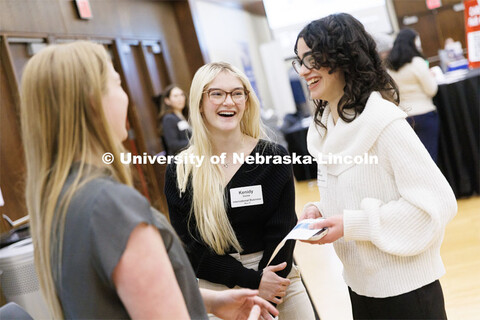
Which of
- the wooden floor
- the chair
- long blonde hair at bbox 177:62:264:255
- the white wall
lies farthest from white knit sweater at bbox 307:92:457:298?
the white wall

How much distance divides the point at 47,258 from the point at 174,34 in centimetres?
735

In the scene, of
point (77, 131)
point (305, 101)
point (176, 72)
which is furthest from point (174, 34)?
point (77, 131)

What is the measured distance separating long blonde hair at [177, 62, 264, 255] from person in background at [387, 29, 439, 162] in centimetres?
289

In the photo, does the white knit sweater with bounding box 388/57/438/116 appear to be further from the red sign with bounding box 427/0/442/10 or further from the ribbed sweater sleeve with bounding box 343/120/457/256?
the red sign with bounding box 427/0/442/10

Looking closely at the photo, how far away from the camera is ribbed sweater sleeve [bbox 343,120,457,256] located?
135 cm

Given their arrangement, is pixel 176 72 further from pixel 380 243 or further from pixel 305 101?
pixel 380 243

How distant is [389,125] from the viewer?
1.39 meters

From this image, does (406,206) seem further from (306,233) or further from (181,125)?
(181,125)

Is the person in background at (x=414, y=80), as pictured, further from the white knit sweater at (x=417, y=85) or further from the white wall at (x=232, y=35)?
the white wall at (x=232, y=35)

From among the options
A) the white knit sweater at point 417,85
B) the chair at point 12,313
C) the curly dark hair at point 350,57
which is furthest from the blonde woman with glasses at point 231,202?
the white knit sweater at point 417,85

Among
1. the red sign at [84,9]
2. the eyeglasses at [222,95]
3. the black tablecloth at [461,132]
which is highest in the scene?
the red sign at [84,9]

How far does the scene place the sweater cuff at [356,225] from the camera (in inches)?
55.1

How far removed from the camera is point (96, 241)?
90cm

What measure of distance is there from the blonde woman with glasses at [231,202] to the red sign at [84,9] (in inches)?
154
